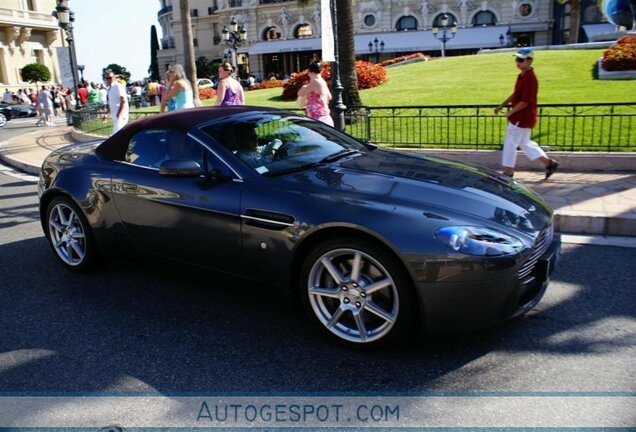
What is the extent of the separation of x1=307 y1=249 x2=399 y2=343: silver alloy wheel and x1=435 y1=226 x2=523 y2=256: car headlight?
16.2 inches

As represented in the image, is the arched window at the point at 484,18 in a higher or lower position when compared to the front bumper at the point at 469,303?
higher

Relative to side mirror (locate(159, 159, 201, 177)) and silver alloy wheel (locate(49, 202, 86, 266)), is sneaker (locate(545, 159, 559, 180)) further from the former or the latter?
silver alloy wheel (locate(49, 202, 86, 266))

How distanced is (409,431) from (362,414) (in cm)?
26

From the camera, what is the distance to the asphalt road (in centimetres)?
310

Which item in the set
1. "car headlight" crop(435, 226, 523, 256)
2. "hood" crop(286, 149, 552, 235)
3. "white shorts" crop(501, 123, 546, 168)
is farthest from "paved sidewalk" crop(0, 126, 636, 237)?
"car headlight" crop(435, 226, 523, 256)

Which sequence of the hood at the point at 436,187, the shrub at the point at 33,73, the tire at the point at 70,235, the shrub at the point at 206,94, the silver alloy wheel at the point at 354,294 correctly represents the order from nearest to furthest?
the silver alloy wheel at the point at 354,294 < the hood at the point at 436,187 < the tire at the point at 70,235 < the shrub at the point at 206,94 < the shrub at the point at 33,73

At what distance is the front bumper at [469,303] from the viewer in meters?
3.04

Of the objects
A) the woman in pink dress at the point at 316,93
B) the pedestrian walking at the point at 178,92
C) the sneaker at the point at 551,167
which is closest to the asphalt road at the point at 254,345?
the sneaker at the point at 551,167

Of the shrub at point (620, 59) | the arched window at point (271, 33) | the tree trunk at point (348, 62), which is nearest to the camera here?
the tree trunk at point (348, 62)

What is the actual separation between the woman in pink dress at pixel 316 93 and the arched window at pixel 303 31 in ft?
189

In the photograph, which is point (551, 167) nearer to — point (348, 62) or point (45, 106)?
point (348, 62)

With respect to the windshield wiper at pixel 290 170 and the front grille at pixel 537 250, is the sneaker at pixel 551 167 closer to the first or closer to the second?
the front grille at pixel 537 250

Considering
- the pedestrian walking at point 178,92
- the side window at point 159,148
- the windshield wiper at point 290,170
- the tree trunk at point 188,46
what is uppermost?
the tree trunk at point 188,46

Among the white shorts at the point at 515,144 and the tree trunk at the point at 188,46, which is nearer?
the white shorts at the point at 515,144
